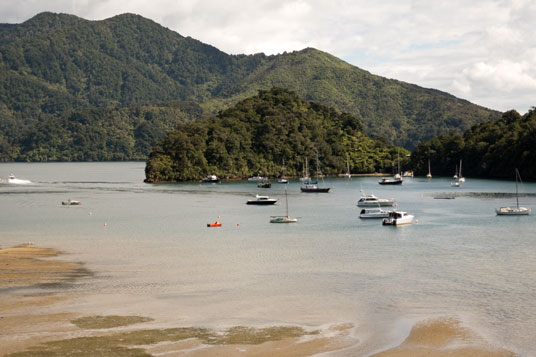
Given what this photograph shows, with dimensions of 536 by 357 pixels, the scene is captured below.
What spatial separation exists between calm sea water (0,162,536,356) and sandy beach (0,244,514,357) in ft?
3.67

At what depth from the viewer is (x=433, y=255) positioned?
5734 centimetres

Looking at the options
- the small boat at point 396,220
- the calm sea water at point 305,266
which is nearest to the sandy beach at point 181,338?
the calm sea water at point 305,266

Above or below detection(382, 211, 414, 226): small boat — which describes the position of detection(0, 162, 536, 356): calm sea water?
below

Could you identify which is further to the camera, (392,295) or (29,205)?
(29,205)

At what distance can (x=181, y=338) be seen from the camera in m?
29.7

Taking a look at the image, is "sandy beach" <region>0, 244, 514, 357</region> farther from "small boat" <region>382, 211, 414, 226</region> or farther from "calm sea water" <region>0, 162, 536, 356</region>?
"small boat" <region>382, 211, 414, 226</region>

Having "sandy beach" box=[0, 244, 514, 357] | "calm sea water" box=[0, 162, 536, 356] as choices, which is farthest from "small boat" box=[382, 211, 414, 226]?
"sandy beach" box=[0, 244, 514, 357]

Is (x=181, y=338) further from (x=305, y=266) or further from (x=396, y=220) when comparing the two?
(x=396, y=220)

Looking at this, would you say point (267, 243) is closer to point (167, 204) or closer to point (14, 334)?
point (14, 334)

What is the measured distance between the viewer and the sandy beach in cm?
2770

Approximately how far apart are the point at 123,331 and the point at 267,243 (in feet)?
120

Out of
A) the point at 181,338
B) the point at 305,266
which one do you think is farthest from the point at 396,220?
the point at 181,338

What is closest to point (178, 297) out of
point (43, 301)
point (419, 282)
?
point (43, 301)

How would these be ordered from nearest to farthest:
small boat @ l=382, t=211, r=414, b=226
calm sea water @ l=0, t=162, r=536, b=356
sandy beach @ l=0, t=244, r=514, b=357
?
sandy beach @ l=0, t=244, r=514, b=357
calm sea water @ l=0, t=162, r=536, b=356
small boat @ l=382, t=211, r=414, b=226
